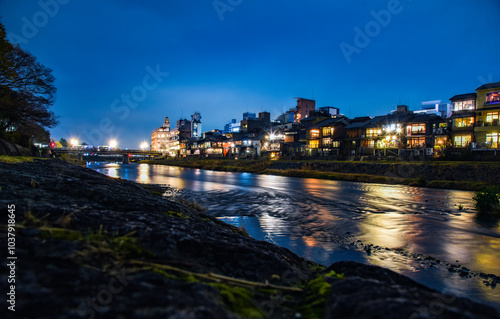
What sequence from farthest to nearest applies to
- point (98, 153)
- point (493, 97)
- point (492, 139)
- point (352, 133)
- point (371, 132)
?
point (98, 153), point (352, 133), point (371, 132), point (493, 97), point (492, 139)

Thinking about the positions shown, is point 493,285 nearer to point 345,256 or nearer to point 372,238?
point 345,256

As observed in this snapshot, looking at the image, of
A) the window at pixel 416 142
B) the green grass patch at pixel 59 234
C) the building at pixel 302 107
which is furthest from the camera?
the building at pixel 302 107

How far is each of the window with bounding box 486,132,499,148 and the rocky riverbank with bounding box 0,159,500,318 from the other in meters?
52.1

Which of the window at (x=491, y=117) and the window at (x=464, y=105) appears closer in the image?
the window at (x=491, y=117)

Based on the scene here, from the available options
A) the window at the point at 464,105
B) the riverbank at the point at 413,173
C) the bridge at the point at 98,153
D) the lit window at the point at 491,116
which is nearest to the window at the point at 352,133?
the riverbank at the point at 413,173

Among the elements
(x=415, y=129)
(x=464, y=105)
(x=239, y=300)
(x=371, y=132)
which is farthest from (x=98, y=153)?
(x=239, y=300)

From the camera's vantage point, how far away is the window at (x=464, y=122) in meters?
46.8

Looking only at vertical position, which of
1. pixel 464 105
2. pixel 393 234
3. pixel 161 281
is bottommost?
pixel 393 234

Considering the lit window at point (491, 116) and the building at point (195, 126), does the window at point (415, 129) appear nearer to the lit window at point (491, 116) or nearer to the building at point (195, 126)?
the lit window at point (491, 116)

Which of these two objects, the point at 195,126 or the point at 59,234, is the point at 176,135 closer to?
the point at 195,126

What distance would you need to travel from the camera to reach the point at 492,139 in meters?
43.2

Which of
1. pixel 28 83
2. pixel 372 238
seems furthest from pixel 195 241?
pixel 28 83

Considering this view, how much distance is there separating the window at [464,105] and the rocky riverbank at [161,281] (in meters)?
58.3

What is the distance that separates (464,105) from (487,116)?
483cm
